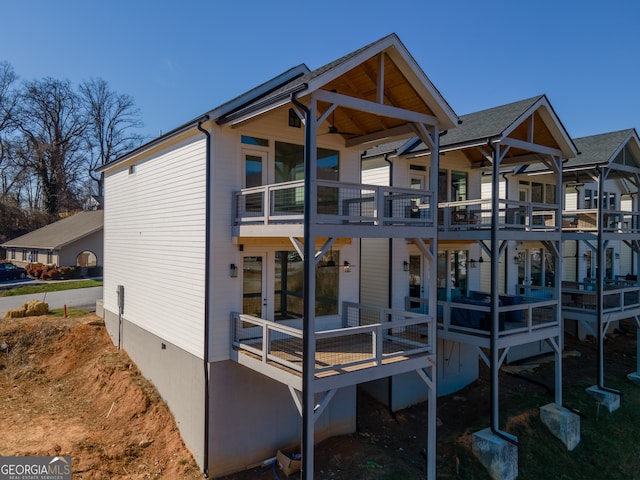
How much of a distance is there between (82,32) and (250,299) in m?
15.9

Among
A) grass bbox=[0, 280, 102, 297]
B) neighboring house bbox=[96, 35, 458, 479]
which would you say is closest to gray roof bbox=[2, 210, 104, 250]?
grass bbox=[0, 280, 102, 297]

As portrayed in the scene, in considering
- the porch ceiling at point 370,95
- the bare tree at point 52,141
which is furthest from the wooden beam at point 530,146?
the bare tree at point 52,141

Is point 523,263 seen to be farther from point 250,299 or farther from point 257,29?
point 257,29

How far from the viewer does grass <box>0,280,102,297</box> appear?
25.3 meters

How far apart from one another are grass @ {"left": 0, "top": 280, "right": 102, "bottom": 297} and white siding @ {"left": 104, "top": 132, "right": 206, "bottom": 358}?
44.1 ft

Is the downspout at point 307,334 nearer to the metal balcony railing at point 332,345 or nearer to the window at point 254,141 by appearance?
the metal balcony railing at point 332,345

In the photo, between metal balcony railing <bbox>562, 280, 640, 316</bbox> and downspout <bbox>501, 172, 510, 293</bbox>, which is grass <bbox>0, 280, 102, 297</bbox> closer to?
downspout <bbox>501, 172, 510, 293</bbox>

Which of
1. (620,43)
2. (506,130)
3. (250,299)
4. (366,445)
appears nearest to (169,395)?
(250,299)

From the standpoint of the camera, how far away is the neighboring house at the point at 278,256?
828cm

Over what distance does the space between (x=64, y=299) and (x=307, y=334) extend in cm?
2229

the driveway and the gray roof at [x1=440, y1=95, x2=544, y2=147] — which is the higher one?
the gray roof at [x1=440, y1=95, x2=544, y2=147]

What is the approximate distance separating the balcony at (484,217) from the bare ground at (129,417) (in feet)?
18.8

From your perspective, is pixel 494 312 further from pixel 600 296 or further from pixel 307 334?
pixel 600 296

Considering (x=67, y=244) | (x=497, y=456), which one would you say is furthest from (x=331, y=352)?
(x=67, y=244)
